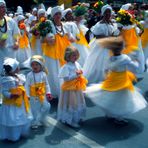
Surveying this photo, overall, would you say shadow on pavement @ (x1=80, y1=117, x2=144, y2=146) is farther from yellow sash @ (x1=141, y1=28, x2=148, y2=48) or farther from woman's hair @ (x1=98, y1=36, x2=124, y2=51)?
yellow sash @ (x1=141, y1=28, x2=148, y2=48)

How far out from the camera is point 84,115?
23.2 ft

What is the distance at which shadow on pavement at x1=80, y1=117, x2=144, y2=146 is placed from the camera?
250 inches

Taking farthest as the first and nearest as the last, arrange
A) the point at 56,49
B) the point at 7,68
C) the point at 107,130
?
the point at 56,49 → the point at 107,130 → the point at 7,68

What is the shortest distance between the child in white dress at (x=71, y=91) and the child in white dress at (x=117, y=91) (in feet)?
0.71

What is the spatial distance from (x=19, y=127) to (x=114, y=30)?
4.21 metres

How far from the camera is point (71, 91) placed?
6.77 m

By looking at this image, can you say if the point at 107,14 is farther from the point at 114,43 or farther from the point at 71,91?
the point at 71,91

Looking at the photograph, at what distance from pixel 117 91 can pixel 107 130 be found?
0.71 metres

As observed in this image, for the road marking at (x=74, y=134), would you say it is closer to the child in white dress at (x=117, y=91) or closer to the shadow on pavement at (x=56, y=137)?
the shadow on pavement at (x=56, y=137)

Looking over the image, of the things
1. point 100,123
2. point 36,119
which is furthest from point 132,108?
point 36,119

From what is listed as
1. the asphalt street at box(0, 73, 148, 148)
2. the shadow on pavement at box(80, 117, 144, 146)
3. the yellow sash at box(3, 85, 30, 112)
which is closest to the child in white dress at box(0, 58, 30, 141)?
the yellow sash at box(3, 85, 30, 112)

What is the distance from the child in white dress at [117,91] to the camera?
6551 mm

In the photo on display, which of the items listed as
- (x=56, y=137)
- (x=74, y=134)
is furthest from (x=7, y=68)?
(x=74, y=134)

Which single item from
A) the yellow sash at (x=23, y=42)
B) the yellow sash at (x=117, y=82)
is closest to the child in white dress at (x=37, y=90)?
the yellow sash at (x=117, y=82)
